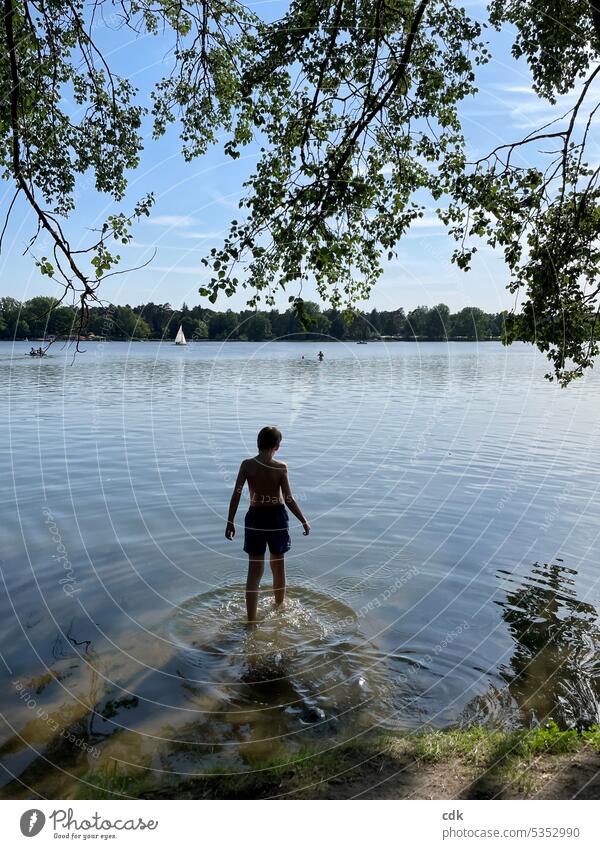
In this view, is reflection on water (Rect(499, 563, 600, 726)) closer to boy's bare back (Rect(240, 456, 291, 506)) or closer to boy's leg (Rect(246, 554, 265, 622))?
boy's leg (Rect(246, 554, 265, 622))

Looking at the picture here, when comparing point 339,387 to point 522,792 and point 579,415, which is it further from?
point 522,792

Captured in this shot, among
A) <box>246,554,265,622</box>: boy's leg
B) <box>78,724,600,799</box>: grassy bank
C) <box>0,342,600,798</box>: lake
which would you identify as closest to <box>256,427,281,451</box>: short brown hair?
<box>246,554,265,622</box>: boy's leg

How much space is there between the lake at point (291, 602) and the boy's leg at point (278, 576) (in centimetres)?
23

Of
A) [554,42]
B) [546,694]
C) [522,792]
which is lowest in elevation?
[546,694]

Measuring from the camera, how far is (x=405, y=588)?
1123 centimetres

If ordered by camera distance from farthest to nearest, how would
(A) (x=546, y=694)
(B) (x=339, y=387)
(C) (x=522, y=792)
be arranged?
(B) (x=339, y=387) < (A) (x=546, y=694) < (C) (x=522, y=792)

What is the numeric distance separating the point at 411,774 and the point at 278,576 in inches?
183

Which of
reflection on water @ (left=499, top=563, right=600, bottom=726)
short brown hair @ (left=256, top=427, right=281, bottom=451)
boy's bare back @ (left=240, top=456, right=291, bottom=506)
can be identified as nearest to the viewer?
reflection on water @ (left=499, top=563, right=600, bottom=726)

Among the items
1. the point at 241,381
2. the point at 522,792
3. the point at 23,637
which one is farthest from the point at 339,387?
the point at 522,792

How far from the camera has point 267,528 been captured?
9.43m

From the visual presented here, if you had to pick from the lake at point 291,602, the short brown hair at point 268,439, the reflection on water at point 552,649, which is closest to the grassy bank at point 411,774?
the lake at point 291,602

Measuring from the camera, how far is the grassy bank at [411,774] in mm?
5312

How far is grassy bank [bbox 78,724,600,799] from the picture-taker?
531cm

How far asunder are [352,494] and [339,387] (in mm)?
31524
